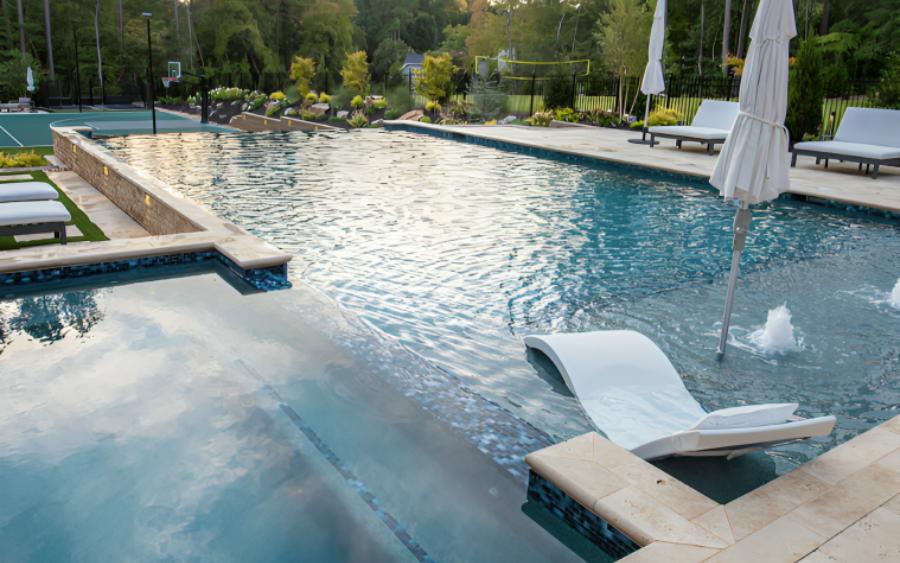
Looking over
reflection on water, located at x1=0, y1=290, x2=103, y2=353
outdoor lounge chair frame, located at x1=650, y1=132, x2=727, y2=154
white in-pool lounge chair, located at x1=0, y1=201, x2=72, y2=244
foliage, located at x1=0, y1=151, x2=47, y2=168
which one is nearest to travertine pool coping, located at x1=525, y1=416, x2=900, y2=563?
reflection on water, located at x1=0, y1=290, x2=103, y2=353

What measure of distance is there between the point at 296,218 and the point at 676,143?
341 inches

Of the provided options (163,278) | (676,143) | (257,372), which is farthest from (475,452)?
(676,143)

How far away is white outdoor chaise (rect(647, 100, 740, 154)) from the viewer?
1230 centimetres

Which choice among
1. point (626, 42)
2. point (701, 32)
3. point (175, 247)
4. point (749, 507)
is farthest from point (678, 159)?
point (701, 32)

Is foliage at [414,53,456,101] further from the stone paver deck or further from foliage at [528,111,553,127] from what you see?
the stone paver deck

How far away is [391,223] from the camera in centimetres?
749

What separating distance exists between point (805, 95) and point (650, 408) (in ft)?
36.2

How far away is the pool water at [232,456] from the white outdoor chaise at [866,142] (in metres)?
8.53

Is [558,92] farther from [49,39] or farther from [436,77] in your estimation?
[49,39]

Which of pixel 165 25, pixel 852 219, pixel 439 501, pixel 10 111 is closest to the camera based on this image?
pixel 439 501

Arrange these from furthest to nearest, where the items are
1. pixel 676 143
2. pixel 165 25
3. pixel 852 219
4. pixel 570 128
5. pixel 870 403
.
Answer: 1. pixel 165 25
2. pixel 570 128
3. pixel 676 143
4. pixel 852 219
5. pixel 870 403

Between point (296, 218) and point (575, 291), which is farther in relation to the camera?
point (296, 218)

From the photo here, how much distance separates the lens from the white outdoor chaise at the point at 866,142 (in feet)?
32.3

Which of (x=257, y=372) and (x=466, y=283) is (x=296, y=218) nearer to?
(x=466, y=283)
